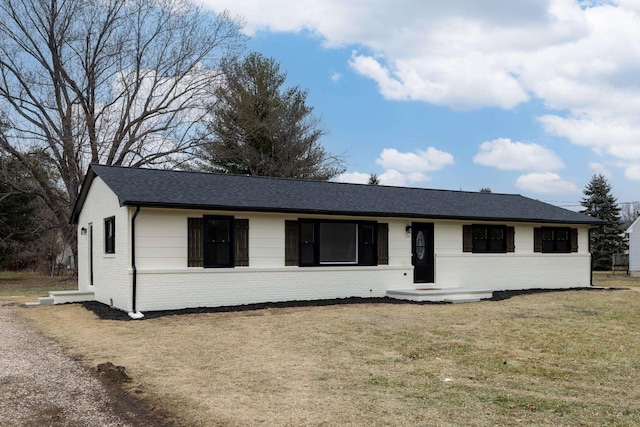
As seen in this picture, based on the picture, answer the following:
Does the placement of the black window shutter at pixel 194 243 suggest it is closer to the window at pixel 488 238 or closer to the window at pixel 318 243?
the window at pixel 318 243

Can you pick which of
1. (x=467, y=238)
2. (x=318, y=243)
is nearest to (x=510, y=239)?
(x=467, y=238)

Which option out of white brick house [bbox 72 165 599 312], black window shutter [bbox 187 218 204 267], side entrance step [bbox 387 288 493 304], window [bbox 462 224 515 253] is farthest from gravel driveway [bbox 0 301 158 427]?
window [bbox 462 224 515 253]

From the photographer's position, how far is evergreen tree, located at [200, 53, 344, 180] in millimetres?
31281

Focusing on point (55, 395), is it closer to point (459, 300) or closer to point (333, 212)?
point (333, 212)

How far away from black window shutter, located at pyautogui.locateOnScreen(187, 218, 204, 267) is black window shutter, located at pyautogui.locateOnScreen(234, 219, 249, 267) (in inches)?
37.2

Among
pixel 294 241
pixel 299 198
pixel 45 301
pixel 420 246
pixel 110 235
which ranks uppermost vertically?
pixel 299 198

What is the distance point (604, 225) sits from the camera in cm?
3522

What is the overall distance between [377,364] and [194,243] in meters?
7.30

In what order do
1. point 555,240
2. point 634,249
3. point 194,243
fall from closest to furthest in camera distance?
1. point 194,243
2. point 555,240
3. point 634,249

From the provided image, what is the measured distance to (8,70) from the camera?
26562mm

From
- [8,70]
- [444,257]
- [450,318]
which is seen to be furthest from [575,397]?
[8,70]

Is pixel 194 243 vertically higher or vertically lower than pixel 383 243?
higher

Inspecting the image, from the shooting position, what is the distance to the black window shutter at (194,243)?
13.8 m

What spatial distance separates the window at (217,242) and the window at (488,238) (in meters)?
7.51
